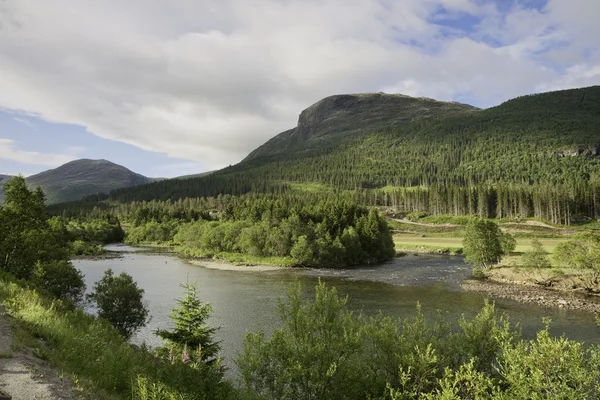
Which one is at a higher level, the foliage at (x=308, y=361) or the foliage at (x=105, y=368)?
the foliage at (x=105, y=368)

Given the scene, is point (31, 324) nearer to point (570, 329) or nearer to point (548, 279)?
point (570, 329)

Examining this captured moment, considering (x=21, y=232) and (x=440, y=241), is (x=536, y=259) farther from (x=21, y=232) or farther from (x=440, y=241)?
(x=21, y=232)

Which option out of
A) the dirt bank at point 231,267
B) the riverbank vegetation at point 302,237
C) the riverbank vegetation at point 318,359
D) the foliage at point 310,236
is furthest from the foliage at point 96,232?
the riverbank vegetation at point 318,359

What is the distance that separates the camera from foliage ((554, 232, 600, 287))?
6269 cm

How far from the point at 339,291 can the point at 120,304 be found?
130 feet

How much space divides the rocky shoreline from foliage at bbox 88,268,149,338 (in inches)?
2168

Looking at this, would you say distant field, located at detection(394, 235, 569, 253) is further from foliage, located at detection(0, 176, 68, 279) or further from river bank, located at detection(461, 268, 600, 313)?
foliage, located at detection(0, 176, 68, 279)

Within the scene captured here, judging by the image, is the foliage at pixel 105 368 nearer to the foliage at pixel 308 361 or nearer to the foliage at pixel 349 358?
the foliage at pixel 308 361

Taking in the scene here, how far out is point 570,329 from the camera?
44.0m

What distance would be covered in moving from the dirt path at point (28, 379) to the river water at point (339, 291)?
1545cm

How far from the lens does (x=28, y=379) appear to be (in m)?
13.9

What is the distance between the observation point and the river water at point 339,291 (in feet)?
150

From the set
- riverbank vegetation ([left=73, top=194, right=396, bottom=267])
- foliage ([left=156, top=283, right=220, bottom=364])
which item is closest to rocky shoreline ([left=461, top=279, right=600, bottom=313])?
riverbank vegetation ([left=73, top=194, right=396, bottom=267])

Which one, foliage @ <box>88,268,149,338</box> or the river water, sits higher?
foliage @ <box>88,268,149,338</box>
